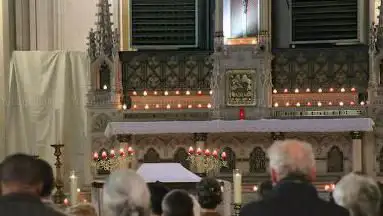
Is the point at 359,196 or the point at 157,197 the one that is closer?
the point at 359,196

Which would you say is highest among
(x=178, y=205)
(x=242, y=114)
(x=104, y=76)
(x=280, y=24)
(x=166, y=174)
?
(x=280, y=24)

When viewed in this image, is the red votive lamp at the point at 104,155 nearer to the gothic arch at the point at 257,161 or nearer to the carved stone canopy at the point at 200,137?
the carved stone canopy at the point at 200,137

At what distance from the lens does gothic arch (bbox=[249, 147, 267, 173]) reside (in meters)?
10.7

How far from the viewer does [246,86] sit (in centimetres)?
1069

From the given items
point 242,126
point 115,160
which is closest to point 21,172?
point 115,160

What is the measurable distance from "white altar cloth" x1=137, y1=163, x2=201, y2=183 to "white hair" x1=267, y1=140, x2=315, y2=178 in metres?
3.20

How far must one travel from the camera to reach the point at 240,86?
10.7 m

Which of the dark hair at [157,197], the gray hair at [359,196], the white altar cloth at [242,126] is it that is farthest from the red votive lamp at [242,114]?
the gray hair at [359,196]

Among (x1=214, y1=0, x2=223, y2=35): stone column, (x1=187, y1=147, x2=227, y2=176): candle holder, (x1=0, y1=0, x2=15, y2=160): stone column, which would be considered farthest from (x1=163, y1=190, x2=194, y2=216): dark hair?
(x1=0, y1=0, x2=15, y2=160): stone column

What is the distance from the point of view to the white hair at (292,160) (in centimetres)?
305

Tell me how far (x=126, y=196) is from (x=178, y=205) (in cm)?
38

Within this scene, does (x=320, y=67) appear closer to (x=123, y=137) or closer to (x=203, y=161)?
(x=203, y=161)

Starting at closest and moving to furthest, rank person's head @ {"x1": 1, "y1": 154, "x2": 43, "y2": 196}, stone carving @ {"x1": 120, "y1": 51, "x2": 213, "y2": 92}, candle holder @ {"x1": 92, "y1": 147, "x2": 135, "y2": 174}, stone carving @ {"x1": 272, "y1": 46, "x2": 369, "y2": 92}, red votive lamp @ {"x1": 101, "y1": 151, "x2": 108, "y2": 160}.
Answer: person's head @ {"x1": 1, "y1": 154, "x2": 43, "y2": 196}
red votive lamp @ {"x1": 101, "y1": 151, "x2": 108, "y2": 160}
candle holder @ {"x1": 92, "y1": 147, "x2": 135, "y2": 174}
stone carving @ {"x1": 272, "y1": 46, "x2": 369, "y2": 92}
stone carving @ {"x1": 120, "y1": 51, "x2": 213, "y2": 92}

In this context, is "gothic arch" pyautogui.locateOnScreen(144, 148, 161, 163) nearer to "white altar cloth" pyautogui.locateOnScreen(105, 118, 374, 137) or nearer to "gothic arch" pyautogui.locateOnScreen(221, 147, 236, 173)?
"white altar cloth" pyautogui.locateOnScreen(105, 118, 374, 137)
